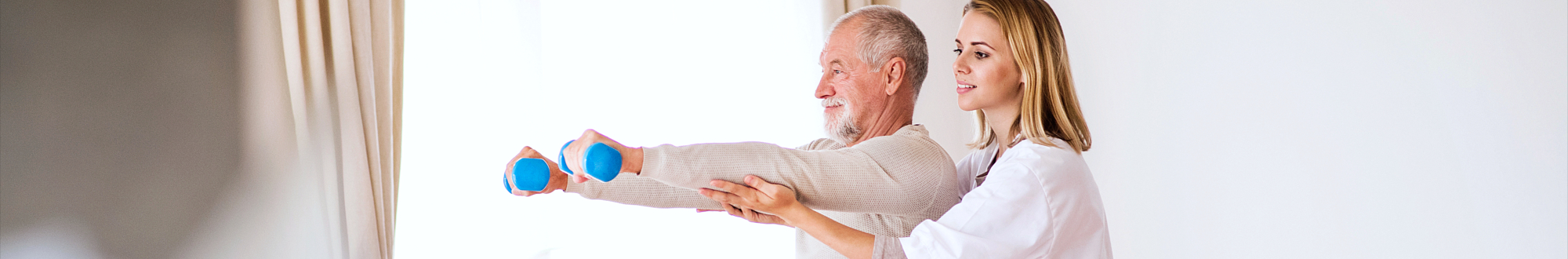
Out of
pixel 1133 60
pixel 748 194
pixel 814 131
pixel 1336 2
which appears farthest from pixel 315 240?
pixel 1336 2

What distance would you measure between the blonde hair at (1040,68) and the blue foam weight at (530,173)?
69 cm

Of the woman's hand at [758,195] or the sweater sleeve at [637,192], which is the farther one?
the sweater sleeve at [637,192]

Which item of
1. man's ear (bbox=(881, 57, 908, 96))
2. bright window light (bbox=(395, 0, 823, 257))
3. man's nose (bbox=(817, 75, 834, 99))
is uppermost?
man's ear (bbox=(881, 57, 908, 96))

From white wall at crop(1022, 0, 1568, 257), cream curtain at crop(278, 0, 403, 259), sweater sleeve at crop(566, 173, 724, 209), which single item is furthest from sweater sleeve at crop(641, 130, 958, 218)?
white wall at crop(1022, 0, 1568, 257)

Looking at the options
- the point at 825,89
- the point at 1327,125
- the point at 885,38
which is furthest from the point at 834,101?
the point at 1327,125

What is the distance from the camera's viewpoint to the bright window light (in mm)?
2580

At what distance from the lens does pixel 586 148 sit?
0.98 m

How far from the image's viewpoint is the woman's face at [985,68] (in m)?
1.32

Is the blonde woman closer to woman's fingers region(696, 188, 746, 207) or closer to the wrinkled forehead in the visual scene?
woman's fingers region(696, 188, 746, 207)

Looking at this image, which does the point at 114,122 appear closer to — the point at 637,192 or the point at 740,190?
the point at 637,192

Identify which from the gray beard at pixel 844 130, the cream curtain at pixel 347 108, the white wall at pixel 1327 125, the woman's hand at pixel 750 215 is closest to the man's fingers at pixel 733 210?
the woman's hand at pixel 750 215

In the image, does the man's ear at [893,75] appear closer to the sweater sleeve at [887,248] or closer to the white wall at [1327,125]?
the sweater sleeve at [887,248]

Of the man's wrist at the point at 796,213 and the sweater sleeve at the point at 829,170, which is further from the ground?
the sweater sleeve at the point at 829,170

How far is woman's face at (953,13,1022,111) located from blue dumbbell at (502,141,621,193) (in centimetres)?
58
